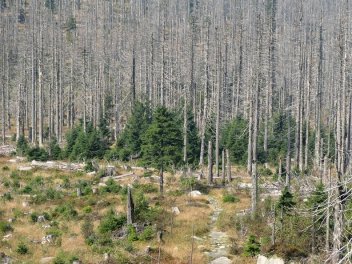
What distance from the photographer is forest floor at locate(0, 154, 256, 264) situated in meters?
18.2

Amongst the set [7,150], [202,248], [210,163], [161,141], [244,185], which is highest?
[161,141]

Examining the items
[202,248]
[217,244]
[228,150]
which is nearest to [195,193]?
[228,150]

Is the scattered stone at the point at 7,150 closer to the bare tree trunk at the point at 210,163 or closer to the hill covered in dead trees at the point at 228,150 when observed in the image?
the hill covered in dead trees at the point at 228,150

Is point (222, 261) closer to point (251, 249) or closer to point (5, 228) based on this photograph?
point (251, 249)

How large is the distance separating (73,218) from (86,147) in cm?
1478

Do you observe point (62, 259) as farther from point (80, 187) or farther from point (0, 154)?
point (0, 154)

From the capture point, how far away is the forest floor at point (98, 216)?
59.6 feet

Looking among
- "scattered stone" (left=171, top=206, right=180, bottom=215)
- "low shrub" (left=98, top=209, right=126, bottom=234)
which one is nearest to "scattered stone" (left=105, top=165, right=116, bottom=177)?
"scattered stone" (left=171, top=206, right=180, bottom=215)

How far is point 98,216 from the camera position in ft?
75.3

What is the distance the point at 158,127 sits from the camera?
2755cm

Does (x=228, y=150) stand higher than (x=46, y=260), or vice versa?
(x=228, y=150)

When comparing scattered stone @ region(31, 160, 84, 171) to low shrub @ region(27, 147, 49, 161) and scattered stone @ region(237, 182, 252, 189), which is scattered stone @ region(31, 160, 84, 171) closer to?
low shrub @ region(27, 147, 49, 161)

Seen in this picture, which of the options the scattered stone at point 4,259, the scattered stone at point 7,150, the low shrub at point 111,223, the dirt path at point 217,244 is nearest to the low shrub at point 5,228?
the scattered stone at point 4,259

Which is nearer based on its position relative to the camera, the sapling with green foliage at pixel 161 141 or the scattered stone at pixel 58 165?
the sapling with green foliage at pixel 161 141
